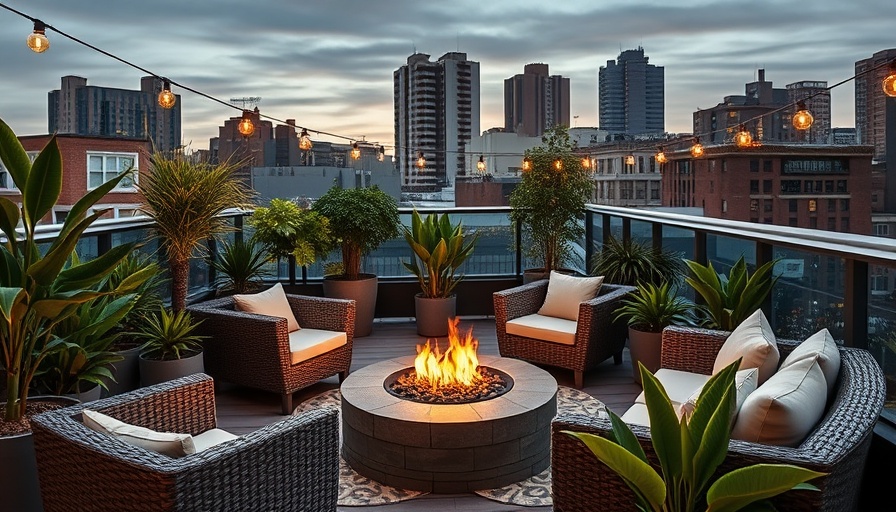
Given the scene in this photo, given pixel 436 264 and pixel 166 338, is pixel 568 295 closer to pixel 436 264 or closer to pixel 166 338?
pixel 436 264

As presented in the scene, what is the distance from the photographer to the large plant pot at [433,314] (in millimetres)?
6426

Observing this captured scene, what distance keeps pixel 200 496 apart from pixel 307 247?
431cm

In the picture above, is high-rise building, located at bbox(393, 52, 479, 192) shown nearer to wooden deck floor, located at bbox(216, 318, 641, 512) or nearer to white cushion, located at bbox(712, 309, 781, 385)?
wooden deck floor, located at bbox(216, 318, 641, 512)

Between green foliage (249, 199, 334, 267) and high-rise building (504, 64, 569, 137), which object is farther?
high-rise building (504, 64, 569, 137)

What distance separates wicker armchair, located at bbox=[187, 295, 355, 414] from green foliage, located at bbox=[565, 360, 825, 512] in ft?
9.17

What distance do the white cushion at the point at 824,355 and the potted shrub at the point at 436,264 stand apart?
13.3 feet

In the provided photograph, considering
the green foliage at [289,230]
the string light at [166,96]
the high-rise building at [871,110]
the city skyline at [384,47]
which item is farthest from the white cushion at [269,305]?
the high-rise building at [871,110]

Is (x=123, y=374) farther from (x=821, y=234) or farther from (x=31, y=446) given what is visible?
(x=821, y=234)

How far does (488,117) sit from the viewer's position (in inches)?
539

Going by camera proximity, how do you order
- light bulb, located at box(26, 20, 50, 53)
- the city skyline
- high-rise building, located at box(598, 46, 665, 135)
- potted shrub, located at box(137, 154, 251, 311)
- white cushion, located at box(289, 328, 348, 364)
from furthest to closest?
high-rise building, located at box(598, 46, 665, 135) → the city skyline → light bulb, located at box(26, 20, 50, 53) → potted shrub, located at box(137, 154, 251, 311) → white cushion, located at box(289, 328, 348, 364)

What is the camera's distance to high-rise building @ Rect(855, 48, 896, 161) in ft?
22.5

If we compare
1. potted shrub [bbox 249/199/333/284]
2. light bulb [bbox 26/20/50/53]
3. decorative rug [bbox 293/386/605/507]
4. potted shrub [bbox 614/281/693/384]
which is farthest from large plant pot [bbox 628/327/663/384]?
light bulb [bbox 26/20/50/53]

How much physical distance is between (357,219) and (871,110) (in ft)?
21.2

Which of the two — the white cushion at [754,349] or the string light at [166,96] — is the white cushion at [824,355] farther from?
the string light at [166,96]
